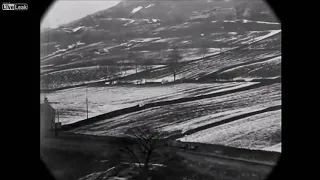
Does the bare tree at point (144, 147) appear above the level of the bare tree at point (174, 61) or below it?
below

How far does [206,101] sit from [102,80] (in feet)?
2.02

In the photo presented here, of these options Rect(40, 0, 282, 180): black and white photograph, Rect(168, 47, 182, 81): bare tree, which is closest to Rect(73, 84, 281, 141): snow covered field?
Rect(40, 0, 282, 180): black and white photograph

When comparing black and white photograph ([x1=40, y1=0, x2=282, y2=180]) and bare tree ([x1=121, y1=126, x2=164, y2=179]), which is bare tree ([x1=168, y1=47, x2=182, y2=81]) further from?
bare tree ([x1=121, y1=126, x2=164, y2=179])

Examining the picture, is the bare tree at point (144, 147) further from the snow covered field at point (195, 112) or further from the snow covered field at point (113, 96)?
the snow covered field at point (113, 96)

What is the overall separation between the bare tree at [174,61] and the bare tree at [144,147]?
350 millimetres

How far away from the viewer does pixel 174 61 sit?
2.12 m

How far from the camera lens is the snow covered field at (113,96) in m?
2.11

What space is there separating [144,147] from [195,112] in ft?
1.15

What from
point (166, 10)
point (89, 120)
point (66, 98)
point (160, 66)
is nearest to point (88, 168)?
point (89, 120)

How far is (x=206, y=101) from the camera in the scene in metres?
2.08

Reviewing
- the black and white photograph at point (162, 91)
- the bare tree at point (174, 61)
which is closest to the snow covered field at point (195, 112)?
the black and white photograph at point (162, 91)

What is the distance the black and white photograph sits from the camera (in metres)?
2.04
